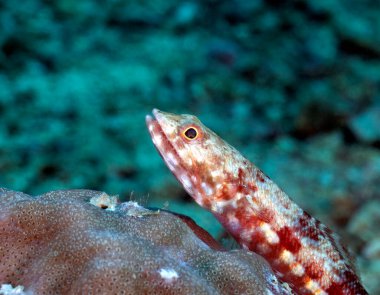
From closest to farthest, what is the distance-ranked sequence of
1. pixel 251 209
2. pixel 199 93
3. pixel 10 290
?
1. pixel 10 290
2. pixel 251 209
3. pixel 199 93

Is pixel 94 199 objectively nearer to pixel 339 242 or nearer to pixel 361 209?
pixel 339 242

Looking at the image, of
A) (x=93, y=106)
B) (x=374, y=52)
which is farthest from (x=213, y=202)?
(x=374, y=52)

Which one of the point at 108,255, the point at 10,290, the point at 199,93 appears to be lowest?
the point at 10,290

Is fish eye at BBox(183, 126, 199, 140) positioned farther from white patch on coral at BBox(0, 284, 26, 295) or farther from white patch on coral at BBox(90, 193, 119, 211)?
white patch on coral at BBox(0, 284, 26, 295)

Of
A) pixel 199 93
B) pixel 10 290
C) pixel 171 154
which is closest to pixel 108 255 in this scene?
pixel 10 290

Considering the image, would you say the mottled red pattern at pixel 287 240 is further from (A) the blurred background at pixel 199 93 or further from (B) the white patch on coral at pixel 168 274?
(B) the white patch on coral at pixel 168 274

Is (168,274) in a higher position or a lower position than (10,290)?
higher

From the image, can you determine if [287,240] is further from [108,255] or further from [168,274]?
[108,255]
